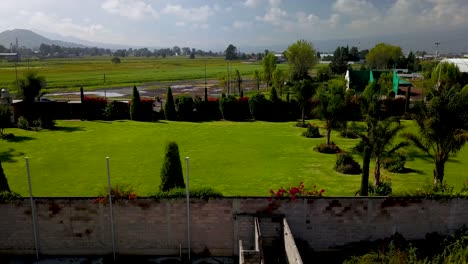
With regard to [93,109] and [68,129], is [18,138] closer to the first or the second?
[68,129]

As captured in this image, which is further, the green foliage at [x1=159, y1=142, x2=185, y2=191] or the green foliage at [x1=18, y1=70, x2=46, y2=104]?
the green foliage at [x1=18, y1=70, x2=46, y2=104]

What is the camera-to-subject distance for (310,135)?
28469 mm

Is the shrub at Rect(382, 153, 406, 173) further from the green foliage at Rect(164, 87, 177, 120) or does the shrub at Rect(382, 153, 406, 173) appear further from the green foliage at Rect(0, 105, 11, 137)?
the green foliage at Rect(0, 105, 11, 137)

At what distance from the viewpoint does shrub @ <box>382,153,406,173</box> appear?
67.2 ft

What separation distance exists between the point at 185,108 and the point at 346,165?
19.4 meters

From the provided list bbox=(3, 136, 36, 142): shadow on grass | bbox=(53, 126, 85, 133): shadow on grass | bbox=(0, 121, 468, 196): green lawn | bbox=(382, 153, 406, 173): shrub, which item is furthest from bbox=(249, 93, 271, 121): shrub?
bbox=(3, 136, 36, 142): shadow on grass

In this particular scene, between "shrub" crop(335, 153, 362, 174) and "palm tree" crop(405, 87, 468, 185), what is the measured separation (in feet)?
13.5

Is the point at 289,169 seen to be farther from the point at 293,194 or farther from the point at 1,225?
the point at 1,225

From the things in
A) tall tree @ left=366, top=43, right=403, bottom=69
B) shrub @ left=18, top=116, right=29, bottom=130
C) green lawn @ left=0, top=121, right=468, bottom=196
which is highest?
tall tree @ left=366, top=43, right=403, bottom=69

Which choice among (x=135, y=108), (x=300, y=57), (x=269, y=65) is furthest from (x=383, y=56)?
(x=135, y=108)

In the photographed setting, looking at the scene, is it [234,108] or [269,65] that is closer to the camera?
[234,108]

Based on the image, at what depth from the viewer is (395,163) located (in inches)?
817

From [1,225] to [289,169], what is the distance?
1310cm

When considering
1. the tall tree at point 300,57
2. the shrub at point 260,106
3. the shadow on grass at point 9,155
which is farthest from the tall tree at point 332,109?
the tall tree at point 300,57
